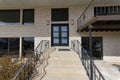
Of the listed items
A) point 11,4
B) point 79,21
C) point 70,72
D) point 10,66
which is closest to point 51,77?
point 70,72

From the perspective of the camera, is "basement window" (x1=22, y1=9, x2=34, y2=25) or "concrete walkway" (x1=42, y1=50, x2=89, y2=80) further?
"basement window" (x1=22, y1=9, x2=34, y2=25)

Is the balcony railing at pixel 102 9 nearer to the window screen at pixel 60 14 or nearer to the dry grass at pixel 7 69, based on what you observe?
the window screen at pixel 60 14

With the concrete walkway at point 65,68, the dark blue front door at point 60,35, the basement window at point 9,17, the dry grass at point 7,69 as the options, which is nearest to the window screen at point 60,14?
the dark blue front door at point 60,35

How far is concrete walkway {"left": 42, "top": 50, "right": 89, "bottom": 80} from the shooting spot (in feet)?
35.8

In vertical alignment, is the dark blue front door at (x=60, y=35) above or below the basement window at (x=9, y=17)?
below

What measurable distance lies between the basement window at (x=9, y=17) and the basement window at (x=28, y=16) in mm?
554

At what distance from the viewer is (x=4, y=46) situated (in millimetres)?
21531

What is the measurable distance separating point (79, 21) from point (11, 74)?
9.97 metres

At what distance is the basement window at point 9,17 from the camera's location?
70.5 ft

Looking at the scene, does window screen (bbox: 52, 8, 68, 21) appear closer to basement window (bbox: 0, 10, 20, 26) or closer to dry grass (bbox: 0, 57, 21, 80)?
basement window (bbox: 0, 10, 20, 26)

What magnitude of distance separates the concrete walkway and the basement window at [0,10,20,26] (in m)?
7.52

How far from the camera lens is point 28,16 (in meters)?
21.3

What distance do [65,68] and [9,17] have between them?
435 inches

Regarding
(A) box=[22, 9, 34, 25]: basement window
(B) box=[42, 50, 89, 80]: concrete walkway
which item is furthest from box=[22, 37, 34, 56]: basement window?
(B) box=[42, 50, 89, 80]: concrete walkway
